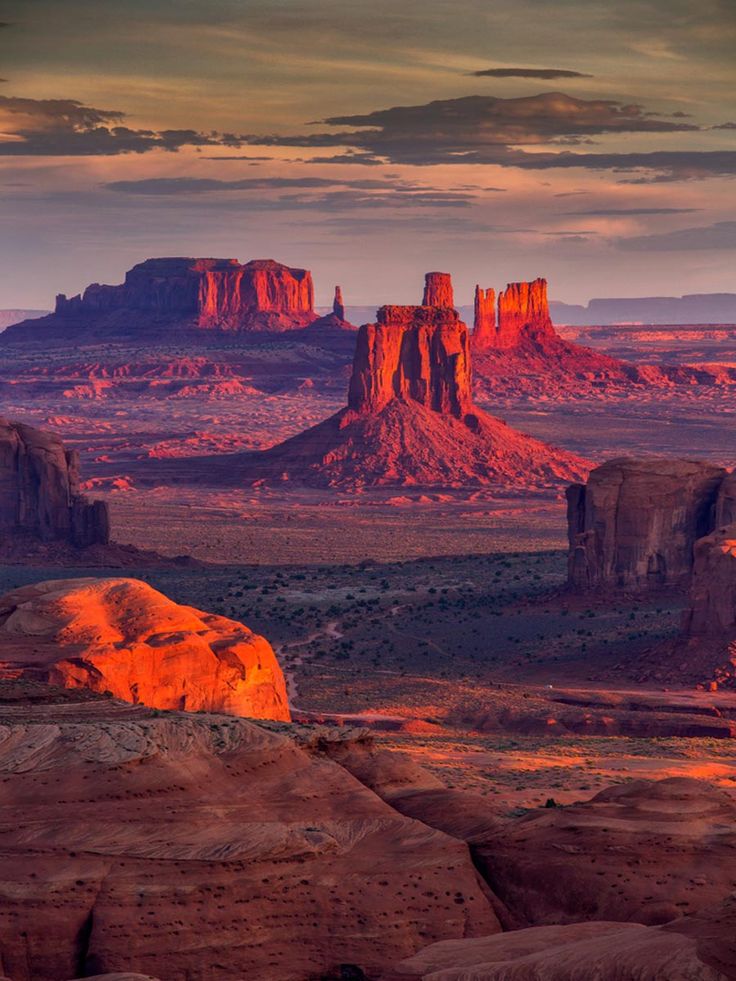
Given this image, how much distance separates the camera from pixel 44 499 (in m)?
103

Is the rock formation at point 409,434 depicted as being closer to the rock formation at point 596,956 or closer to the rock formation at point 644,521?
the rock formation at point 644,521

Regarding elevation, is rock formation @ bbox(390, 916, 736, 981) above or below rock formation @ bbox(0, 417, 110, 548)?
above

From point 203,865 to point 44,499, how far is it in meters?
80.0

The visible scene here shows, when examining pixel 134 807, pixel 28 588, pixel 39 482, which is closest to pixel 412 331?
pixel 39 482

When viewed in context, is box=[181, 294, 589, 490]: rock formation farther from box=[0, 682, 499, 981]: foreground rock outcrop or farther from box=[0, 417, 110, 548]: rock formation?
box=[0, 682, 499, 981]: foreground rock outcrop

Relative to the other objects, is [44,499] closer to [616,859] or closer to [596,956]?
[616,859]

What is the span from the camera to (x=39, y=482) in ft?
339

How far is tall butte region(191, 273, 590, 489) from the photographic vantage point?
509ft

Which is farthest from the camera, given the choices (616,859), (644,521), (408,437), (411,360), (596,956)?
(408,437)

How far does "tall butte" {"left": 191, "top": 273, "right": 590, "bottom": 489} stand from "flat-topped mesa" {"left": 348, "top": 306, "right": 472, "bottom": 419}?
0.27 feet

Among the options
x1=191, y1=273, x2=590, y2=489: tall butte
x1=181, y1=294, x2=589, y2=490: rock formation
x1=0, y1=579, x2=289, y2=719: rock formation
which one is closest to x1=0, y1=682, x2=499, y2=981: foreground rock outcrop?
x1=0, y1=579, x2=289, y2=719: rock formation

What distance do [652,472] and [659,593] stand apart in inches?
200

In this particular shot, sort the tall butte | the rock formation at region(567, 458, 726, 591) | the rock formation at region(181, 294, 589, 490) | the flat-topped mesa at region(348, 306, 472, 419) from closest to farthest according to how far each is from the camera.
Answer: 1. the rock formation at region(567, 458, 726, 591)
2. the tall butte
3. the rock formation at region(181, 294, 589, 490)
4. the flat-topped mesa at region(348, 306, 472, 419)

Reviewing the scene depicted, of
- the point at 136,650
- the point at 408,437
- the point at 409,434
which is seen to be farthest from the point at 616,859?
the point at 409,434
